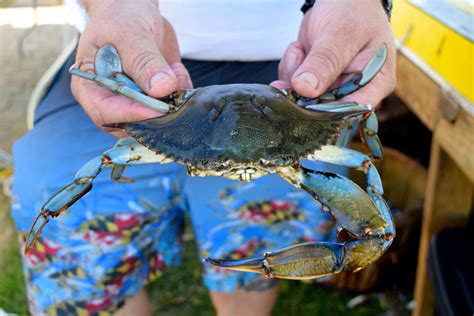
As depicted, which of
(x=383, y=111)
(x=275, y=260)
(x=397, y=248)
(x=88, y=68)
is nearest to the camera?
(x=275, y=260)

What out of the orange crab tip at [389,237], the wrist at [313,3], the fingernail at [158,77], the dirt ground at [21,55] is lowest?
the dirt ground at [21,55]

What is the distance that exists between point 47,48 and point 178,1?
12.1 ft

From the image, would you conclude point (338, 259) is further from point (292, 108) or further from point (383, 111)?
point (383, 111)

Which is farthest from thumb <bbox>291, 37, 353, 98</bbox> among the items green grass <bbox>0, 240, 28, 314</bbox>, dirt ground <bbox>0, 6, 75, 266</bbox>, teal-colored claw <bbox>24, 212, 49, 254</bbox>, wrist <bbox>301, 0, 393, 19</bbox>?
dirt ground <bbox>0, 6, 75, 266</bbox>

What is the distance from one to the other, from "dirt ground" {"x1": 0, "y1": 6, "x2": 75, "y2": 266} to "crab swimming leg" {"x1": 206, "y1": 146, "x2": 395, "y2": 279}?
2.77m

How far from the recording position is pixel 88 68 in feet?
4.36

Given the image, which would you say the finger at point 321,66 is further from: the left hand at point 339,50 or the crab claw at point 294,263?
the crab claw at point 294,263

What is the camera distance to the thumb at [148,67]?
1.20m

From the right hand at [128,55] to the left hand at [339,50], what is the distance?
0.27 meters

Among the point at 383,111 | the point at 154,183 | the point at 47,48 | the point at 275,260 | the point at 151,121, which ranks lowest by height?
the point at 47,48

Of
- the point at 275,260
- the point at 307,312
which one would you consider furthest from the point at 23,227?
the point at 307,312

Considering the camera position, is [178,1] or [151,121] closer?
[151,121]

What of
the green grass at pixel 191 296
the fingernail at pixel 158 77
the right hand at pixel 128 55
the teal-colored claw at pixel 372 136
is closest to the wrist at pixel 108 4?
the right hand at pixel 128 55

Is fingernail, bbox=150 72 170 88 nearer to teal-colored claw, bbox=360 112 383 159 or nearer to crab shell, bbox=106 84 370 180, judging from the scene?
crab shell, bbox=106 84 370 180
